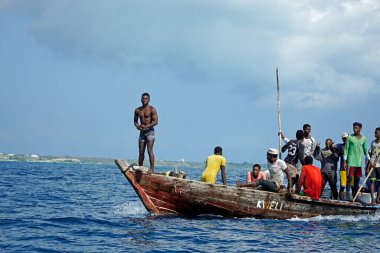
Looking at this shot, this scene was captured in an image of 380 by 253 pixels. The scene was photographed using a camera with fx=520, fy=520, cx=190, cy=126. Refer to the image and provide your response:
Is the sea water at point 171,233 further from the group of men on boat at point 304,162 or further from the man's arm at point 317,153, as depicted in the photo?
the man's arm at point 317,153

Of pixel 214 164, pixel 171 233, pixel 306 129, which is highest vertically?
pixel 306 129

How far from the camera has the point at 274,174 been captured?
14.5 metres

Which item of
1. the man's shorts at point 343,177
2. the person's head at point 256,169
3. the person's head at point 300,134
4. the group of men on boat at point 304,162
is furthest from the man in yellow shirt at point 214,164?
the man's shorts at point 343,177

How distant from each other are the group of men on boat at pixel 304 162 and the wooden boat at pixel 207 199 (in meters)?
0.29

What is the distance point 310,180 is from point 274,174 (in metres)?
1.04

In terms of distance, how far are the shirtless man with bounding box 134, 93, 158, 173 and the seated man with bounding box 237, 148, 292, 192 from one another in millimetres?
2714

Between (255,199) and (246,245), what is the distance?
336 cm

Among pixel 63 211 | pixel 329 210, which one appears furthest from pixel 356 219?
pixel 63 211

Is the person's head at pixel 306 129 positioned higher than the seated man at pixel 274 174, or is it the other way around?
the person's head at pixel 306 129

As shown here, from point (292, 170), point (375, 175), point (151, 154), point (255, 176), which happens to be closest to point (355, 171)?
point (375, 175)

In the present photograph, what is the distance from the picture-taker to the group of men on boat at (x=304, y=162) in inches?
566

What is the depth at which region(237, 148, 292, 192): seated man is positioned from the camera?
559 inches

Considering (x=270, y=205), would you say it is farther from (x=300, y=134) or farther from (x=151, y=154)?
(x=151, y=154)

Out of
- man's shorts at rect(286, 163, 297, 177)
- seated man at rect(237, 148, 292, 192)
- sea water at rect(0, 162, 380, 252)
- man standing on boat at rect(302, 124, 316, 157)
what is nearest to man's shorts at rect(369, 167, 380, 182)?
sea water at rect(0, 162, 380, 252)
